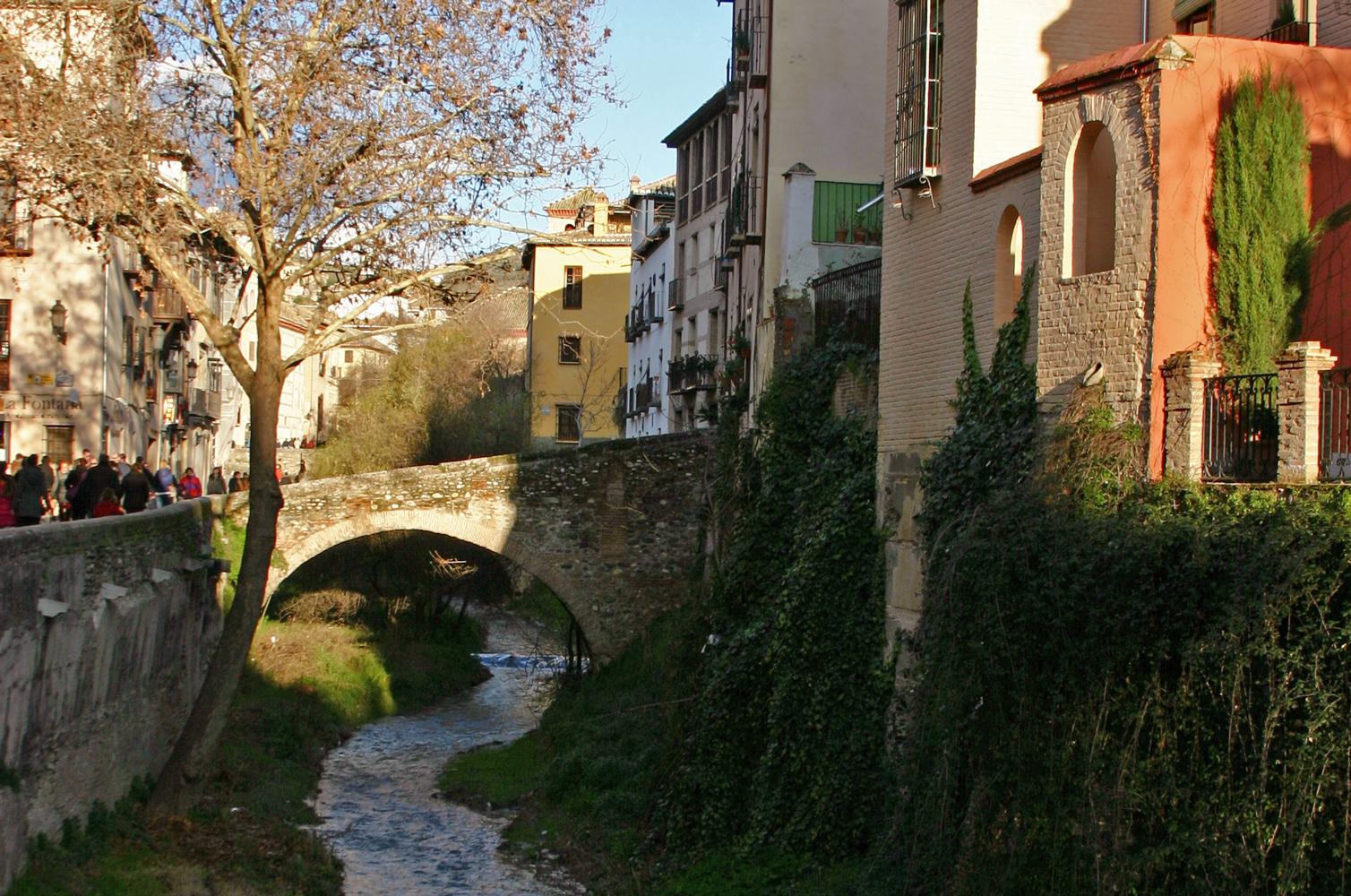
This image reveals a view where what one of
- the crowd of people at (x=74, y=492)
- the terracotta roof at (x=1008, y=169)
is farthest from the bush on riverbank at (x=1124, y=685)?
the crowd of people at (x=74, y=492)

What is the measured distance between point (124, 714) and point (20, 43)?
20.8 feet

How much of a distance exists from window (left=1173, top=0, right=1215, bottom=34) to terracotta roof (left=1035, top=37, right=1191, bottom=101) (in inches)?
82.8

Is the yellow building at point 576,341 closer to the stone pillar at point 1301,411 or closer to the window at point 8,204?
the window at point 8,204

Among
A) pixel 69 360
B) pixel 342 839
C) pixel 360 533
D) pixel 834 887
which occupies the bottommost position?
pixel 342 839

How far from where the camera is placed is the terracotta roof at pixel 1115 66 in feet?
29.0

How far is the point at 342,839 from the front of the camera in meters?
17.2

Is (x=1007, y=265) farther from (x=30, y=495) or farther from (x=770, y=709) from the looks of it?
(x=30, y=495)

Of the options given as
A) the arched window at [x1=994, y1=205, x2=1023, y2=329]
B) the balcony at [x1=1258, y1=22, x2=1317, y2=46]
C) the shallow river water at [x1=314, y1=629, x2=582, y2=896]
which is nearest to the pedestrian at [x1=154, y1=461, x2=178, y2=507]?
the shallow river water at [x1=314, y1=629, x2=582, y2=896]

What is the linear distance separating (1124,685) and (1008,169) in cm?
432

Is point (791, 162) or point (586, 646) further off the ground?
point (791, 162)

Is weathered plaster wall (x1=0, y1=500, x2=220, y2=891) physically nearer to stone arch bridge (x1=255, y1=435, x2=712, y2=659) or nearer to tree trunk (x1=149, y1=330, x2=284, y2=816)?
tree trunk (x1=149, y1=330, x2=284, y2=816)

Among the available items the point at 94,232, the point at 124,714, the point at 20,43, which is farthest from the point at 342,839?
the point at 20,43

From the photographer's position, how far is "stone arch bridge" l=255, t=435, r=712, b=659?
856 inches

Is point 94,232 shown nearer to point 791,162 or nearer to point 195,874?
point 195,874
